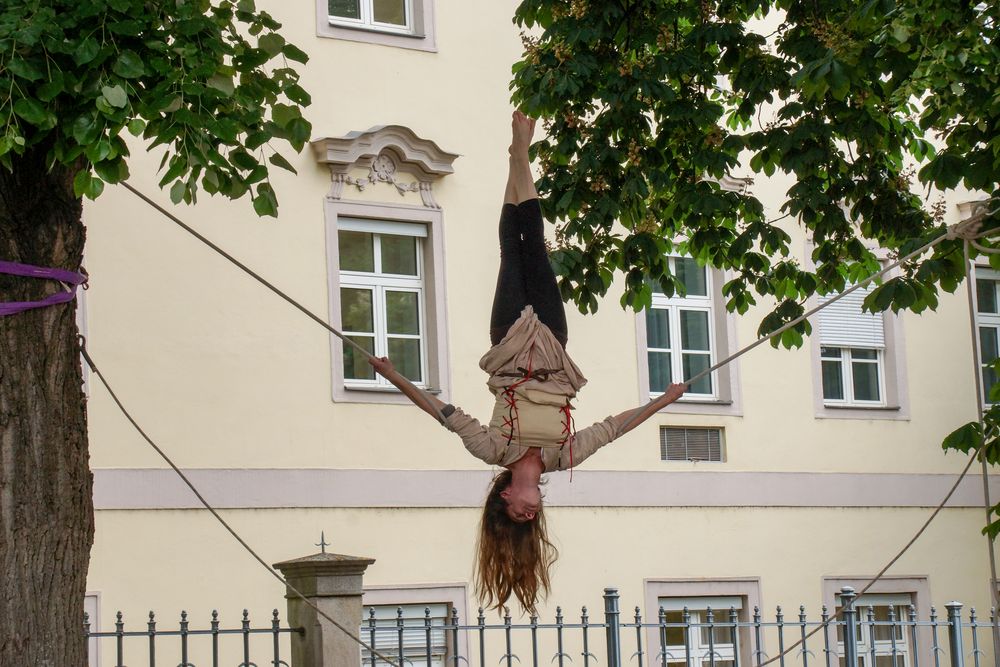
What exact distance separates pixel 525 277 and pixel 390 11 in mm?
6596

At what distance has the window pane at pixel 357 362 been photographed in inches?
A: 510

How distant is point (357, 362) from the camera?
13031 mm

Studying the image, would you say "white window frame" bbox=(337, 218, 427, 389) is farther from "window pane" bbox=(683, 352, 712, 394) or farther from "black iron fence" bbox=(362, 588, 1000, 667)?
"window pane" bbox=(683, 352, 712, 394)

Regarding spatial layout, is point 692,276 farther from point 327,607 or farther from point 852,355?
point 327,607

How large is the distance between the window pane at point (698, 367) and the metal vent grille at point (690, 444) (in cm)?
36

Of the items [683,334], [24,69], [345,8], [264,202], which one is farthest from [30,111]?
[683,334]

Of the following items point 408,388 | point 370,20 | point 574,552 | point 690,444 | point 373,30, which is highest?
point 370,20

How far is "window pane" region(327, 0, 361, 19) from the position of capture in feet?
43.5

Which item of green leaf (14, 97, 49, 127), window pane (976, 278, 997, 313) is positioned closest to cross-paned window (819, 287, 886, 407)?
window pane (976, 278, 997, 313)

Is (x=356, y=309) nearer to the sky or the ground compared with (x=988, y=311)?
nearer to the ground

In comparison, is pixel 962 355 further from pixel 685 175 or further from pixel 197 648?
pixel 197 648

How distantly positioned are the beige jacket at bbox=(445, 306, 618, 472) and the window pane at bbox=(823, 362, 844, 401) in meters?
8.30

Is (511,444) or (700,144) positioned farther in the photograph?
(700,144)

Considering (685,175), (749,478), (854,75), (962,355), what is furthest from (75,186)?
(962,355)
